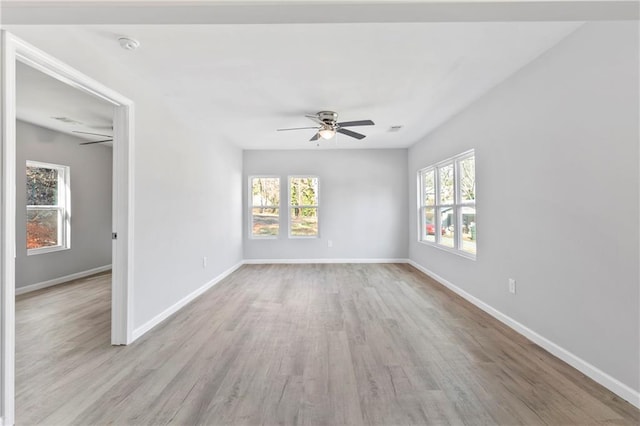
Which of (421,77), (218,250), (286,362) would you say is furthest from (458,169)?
(218,250)

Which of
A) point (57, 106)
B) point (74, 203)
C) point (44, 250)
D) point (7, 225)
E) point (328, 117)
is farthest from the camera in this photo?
point (74, 203)

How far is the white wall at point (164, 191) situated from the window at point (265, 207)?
1503 millimetres

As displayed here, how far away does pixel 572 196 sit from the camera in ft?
7.26

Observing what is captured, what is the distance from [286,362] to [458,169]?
340cm

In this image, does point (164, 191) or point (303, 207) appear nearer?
point (164, 191)

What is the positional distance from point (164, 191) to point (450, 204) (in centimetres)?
394

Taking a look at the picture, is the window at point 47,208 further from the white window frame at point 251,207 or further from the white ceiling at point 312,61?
the white window frame at point 251,207

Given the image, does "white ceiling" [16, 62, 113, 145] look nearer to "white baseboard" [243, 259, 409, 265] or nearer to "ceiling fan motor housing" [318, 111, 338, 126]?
"ceiling fan motor housing" [318, 111, 338, 126]

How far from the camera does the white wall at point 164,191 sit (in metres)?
2.55

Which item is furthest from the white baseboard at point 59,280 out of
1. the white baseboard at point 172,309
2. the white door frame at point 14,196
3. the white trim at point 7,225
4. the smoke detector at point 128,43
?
the smoke detector at point 128,43

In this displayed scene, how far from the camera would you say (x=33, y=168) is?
4676 millimetres

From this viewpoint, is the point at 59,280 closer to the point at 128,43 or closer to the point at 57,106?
the point at 57,106

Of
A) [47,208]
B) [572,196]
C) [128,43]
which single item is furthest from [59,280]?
[572,196]

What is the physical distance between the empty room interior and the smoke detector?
0.02 meters
